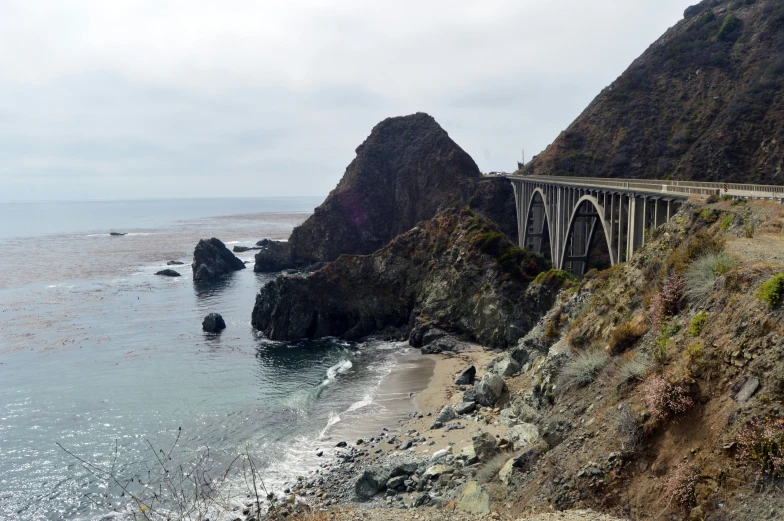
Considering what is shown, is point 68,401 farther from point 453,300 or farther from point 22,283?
point 22,283

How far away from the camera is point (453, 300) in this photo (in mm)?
50844

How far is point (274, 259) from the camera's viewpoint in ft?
353

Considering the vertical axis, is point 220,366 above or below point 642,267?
below

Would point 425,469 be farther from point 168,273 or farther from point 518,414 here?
point 168,273

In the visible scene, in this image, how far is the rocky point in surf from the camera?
4237 inches

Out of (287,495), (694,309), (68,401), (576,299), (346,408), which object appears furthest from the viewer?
(68,401)

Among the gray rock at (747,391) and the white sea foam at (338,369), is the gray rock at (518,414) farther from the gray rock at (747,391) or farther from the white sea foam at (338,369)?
the white sea foam at (338,369)

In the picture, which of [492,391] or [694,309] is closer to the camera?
[694,309]

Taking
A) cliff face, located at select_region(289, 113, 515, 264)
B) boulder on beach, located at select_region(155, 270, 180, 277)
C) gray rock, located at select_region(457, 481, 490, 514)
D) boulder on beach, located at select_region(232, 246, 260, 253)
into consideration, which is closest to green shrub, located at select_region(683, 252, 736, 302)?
gray rock, located at select_region(457, 481, 490, 514)

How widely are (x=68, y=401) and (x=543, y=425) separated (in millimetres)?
38507

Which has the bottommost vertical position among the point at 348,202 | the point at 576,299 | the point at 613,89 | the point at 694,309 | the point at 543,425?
the point at 543,425

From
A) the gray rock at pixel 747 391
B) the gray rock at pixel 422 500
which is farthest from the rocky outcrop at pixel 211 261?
the gray rock at pixel 747 391

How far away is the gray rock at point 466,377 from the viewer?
3625 centimetres

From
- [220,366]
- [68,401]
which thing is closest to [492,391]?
[220,366]
